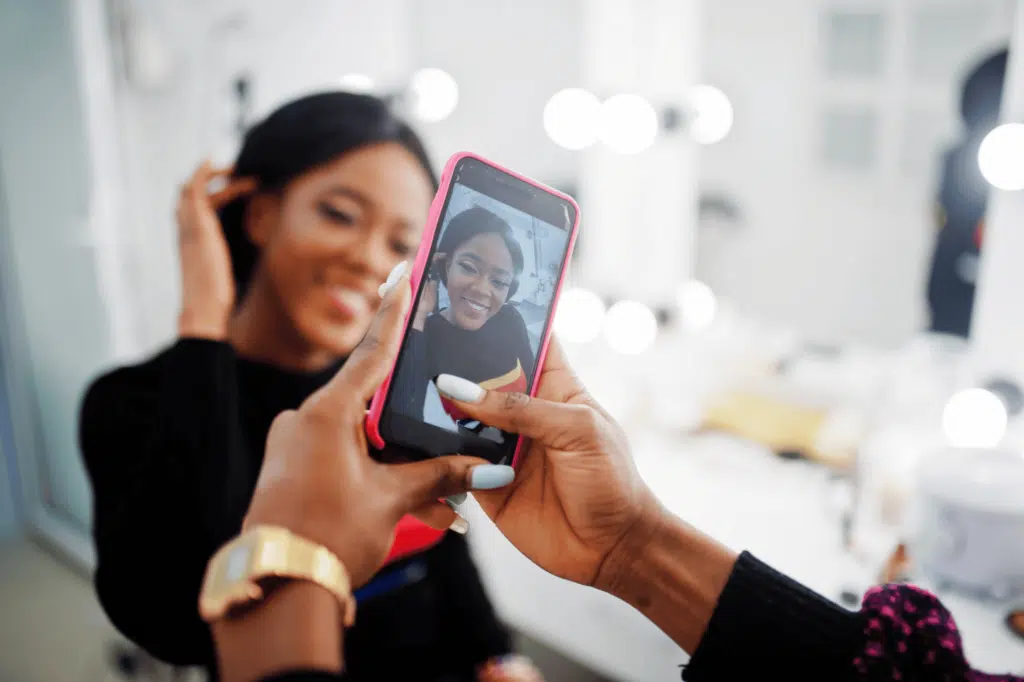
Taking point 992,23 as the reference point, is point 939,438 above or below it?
below


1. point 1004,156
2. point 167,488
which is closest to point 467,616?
point 167,488

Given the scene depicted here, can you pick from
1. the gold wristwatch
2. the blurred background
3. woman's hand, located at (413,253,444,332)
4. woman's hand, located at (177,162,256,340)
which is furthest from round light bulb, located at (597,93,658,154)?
the gold wristwatch

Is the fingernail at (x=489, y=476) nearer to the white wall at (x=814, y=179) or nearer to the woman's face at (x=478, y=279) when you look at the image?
the woman's face at (x=478, y=279)

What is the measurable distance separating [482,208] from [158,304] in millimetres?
945

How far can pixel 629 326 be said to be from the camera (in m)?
0.92

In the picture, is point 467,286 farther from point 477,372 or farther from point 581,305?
point 581,305

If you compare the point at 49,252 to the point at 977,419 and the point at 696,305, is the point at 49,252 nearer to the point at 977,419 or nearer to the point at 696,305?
the point at 696,305

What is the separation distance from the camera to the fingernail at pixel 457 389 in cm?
39

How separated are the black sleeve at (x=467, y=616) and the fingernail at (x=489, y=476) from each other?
0.38m

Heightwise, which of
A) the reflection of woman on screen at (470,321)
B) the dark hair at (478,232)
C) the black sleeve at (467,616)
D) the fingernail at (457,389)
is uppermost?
the dark hair at (478,232)

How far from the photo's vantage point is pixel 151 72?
1014 millimetres

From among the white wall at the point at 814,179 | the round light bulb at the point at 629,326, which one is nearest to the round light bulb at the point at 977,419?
the white wall at the point at 814,179

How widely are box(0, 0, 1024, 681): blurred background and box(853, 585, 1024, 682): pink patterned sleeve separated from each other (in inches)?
4.8

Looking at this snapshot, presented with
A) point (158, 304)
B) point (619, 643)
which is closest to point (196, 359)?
point (619, 643)
